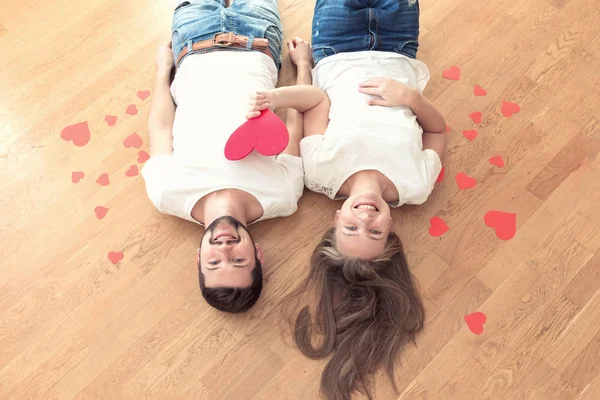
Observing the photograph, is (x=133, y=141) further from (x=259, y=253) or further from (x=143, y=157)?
(x=259, y=253)

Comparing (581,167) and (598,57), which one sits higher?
(598,57)

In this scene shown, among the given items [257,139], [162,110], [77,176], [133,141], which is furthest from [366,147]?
[77,176]

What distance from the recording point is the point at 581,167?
5.36 ft

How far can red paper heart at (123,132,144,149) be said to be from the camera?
5.37 ft

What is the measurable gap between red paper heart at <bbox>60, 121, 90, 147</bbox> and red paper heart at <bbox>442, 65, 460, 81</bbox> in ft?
3.92

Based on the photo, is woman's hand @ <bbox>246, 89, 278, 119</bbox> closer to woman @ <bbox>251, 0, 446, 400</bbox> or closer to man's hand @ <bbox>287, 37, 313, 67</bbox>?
woman @ <bbox>251, 0, 446, 400</bbox>

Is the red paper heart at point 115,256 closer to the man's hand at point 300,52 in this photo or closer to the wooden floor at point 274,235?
the wooden floor at point 274,235

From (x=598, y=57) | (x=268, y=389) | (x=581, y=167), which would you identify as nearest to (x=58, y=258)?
(x=268, y=389)

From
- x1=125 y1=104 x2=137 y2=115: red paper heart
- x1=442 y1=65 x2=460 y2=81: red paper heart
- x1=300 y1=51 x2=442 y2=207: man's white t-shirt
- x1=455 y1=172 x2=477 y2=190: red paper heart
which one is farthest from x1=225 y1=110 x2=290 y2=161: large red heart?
x1=442 y1=65 x2=460 y2=81: red paper heart

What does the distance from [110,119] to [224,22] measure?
0.49 metres

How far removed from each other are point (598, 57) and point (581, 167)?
1.45 ft

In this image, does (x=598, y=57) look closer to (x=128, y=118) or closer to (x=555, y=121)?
(x=555, y=121)

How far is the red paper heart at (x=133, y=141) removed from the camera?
1.64 metres

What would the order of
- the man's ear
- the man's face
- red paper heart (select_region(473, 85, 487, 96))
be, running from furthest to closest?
1. red paper heart (select_region(473, 85, 487, 96))
2. the man's ear
3. the man's face
